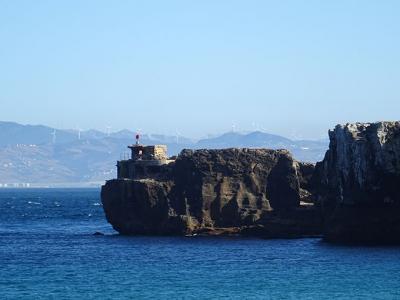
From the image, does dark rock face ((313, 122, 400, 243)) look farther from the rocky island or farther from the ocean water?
the rocky island

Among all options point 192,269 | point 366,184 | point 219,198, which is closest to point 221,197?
point 219,198

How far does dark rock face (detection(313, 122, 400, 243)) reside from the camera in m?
89.6

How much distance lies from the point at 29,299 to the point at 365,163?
3713cm

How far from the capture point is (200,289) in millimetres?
67125

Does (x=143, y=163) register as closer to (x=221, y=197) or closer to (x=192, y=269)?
(x=221, y=197)

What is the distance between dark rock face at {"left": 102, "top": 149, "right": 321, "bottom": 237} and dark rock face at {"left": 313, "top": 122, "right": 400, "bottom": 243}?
9854 mm

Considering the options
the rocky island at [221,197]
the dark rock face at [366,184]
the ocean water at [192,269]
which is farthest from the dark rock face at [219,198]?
the dark rock face at [366,184]

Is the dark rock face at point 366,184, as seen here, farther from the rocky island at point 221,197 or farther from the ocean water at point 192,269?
the rocky island at point 221,197

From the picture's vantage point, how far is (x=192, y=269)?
255 feet

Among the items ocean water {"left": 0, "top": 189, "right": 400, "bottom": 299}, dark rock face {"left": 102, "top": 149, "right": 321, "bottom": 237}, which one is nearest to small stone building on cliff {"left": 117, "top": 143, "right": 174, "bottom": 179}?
dark rock face {"left": 102, "top": 149, "right": 321, "bottom": 237}

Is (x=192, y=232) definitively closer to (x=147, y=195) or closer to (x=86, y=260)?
(x=147, y=195)

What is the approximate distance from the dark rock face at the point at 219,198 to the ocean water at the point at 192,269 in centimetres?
371

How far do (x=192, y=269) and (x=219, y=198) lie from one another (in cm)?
2887

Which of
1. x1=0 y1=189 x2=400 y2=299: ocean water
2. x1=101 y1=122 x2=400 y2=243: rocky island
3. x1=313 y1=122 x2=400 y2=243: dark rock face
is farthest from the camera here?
x1=101 y1=122 x2=400 y2=243: rocky island
